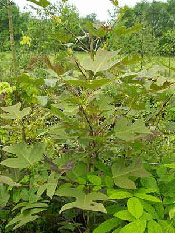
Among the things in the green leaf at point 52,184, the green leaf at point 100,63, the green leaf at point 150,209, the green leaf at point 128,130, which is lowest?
the green leaf at point 150,209

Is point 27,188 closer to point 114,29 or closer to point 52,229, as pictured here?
point 52,229

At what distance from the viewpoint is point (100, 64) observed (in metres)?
1.28

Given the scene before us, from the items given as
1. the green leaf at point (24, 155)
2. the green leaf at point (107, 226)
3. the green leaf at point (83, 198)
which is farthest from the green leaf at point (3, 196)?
the green leaf at point (107, 226)

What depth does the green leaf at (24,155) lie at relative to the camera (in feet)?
4.73

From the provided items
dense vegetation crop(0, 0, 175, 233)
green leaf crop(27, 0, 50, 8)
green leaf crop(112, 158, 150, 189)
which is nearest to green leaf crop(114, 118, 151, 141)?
dense vegetation crop(0, 0, 175, 233)

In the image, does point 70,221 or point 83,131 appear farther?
point 70,221

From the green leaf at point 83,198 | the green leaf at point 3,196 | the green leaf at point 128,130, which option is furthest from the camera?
the green leaf at point 3,196

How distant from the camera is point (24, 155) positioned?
Result: 1.49 meters

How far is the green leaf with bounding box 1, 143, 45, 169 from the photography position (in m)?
1.44

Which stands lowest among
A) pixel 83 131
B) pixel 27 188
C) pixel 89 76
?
pixel 27 188

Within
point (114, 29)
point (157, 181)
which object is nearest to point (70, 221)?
point (157, 181)

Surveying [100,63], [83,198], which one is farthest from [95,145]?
[100,63]

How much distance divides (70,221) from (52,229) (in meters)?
0.21

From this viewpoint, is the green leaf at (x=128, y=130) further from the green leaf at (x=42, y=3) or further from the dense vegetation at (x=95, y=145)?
the green leaf at (x=42, y=3)
